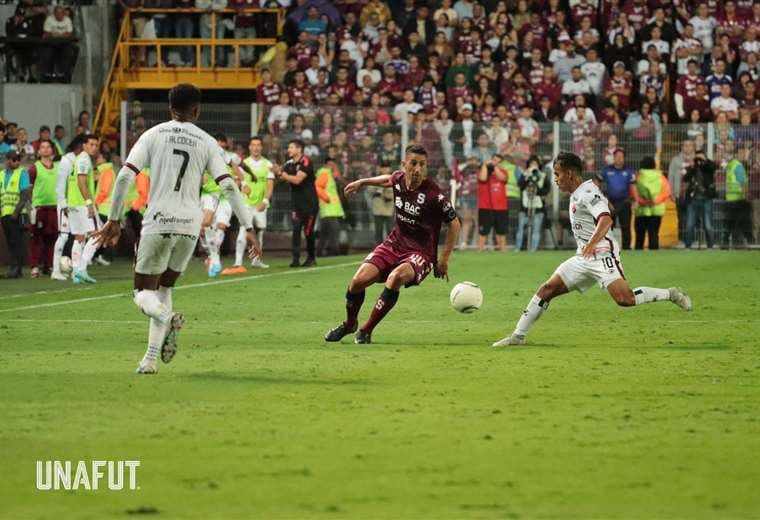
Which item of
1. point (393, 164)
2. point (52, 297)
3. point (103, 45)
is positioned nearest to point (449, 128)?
point (393, 164)

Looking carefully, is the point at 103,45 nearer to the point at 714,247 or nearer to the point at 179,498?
the point at 714,247

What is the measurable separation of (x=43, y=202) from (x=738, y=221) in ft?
49.9

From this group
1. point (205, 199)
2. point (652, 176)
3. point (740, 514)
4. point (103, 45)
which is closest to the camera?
point (740, 514)

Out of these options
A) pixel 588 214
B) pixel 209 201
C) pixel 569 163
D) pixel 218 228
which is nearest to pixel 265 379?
pixel 569 163

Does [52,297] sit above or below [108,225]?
below

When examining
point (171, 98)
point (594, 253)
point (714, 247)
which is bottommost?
point (714, 247)

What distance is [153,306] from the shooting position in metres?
11.6

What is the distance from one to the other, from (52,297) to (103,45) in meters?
17.3

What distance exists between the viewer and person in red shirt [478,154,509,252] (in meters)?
33.3

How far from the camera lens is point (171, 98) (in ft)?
38.5

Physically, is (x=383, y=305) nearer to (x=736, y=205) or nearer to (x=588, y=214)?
(x=588, y=214)

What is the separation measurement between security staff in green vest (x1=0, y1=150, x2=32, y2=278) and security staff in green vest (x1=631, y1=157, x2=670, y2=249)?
13.4 meters

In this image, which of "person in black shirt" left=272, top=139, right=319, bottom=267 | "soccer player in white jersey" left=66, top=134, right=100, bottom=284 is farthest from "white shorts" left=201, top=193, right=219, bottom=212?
"soccer player in white jersey" left=66, top=134, right=100, bottom=284

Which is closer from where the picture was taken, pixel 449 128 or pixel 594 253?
pixel 594 253
